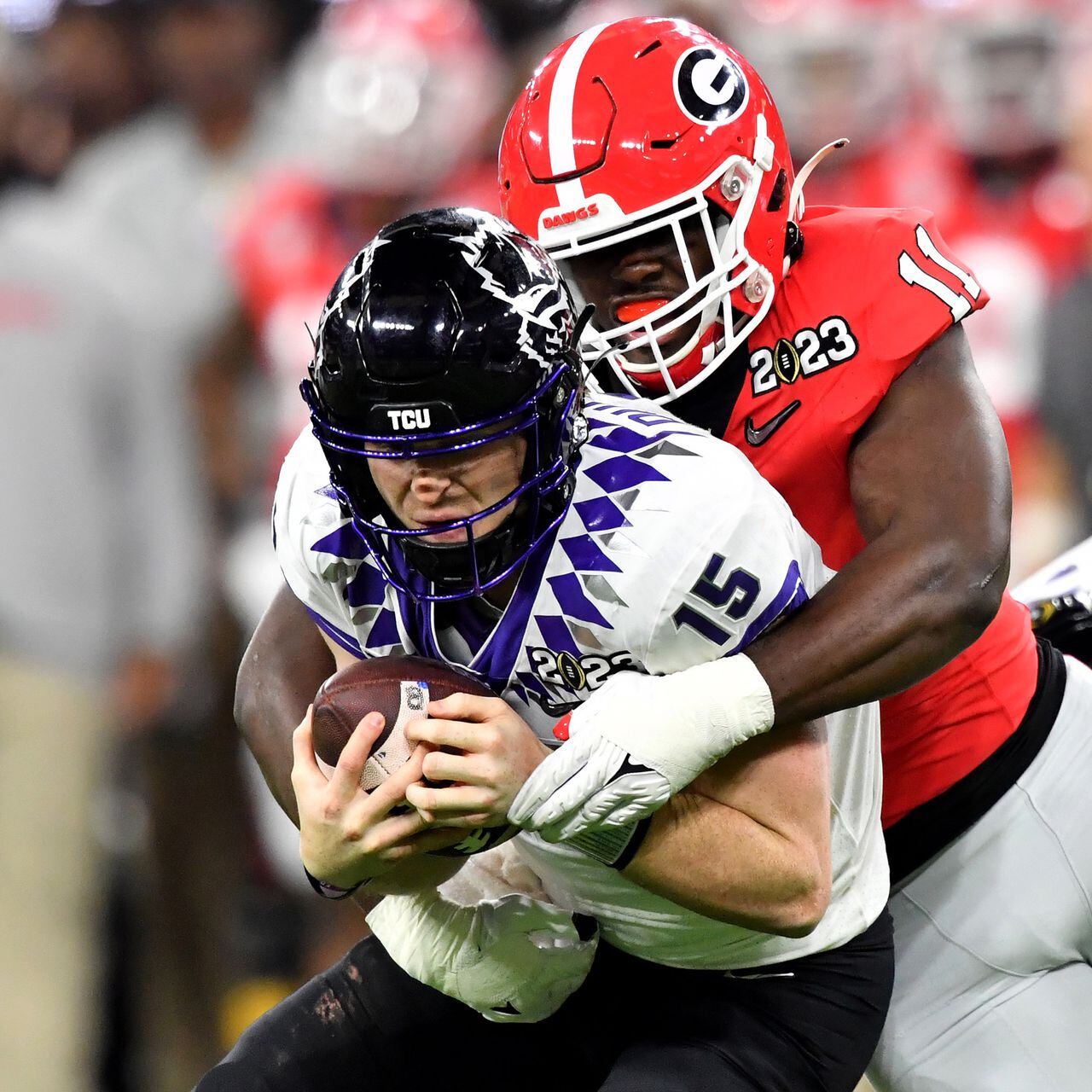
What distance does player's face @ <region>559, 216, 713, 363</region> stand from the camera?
85.9 inches

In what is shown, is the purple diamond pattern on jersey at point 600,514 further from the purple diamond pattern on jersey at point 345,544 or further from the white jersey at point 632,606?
the purple diamond pattern on jersey at point 345,544

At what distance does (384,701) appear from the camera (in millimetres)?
1731

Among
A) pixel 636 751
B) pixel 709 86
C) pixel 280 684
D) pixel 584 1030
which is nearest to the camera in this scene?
pixel 636 751

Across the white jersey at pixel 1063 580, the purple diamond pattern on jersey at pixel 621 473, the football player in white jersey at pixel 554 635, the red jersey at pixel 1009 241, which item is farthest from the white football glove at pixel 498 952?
the red jersey at pixel 1009 241

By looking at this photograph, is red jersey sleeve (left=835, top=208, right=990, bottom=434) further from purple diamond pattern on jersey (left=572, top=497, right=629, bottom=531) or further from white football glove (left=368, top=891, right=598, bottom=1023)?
white football glove (left=368, top=891, right=598, bottom=1023)

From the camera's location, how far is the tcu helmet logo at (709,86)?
223 centimetres

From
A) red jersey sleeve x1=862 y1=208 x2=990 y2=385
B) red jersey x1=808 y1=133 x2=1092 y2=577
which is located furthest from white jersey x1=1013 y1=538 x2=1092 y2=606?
red jersey x1=808 y1=133 x2=1092 y2=577

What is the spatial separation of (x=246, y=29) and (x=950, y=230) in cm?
199

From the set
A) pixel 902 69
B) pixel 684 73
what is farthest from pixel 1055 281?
pixel 684 73

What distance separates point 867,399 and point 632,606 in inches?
20.4

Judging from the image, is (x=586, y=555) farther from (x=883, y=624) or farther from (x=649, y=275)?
(x=649, y=275)

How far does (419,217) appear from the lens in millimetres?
1857

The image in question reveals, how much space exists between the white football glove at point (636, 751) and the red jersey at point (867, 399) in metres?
0.48

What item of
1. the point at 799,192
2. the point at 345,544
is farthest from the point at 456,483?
the point at 799,192
